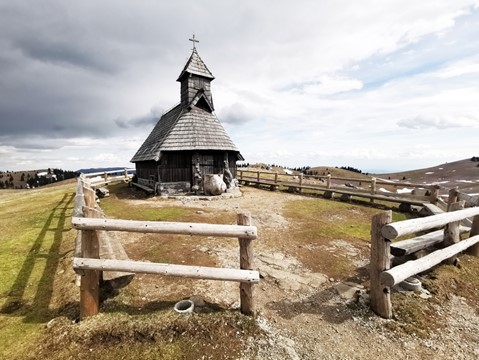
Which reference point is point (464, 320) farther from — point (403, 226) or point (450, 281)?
point (403, 226)

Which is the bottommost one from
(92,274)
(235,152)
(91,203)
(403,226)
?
(92,274)

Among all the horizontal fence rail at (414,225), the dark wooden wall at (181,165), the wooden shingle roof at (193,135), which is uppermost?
the wooden shingle roof at (193,135)

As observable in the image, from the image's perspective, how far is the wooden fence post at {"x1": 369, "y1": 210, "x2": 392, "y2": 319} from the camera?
3770mm

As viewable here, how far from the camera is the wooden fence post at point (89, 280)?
3.52 m

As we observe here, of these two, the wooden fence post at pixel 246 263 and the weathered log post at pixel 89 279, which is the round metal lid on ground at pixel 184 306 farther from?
the weathered log post at pixel 89 279


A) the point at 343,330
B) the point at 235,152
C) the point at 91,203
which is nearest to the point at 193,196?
the point at 235,152

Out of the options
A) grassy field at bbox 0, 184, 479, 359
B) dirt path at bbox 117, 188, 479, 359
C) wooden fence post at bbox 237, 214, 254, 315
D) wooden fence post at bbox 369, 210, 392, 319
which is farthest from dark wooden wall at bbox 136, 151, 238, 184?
wooden fence post at bbox 369, 210, 392, 319

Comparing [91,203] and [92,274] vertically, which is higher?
[91,203]

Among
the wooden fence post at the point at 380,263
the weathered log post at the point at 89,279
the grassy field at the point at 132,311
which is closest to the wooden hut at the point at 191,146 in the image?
the grassy field at the point at 132,311

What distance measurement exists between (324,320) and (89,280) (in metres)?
3.93

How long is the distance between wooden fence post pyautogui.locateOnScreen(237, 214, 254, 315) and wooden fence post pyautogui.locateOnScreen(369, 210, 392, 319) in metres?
2.17

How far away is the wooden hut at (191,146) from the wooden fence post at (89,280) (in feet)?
38.7

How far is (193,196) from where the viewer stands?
50.4ft

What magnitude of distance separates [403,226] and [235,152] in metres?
14.9
